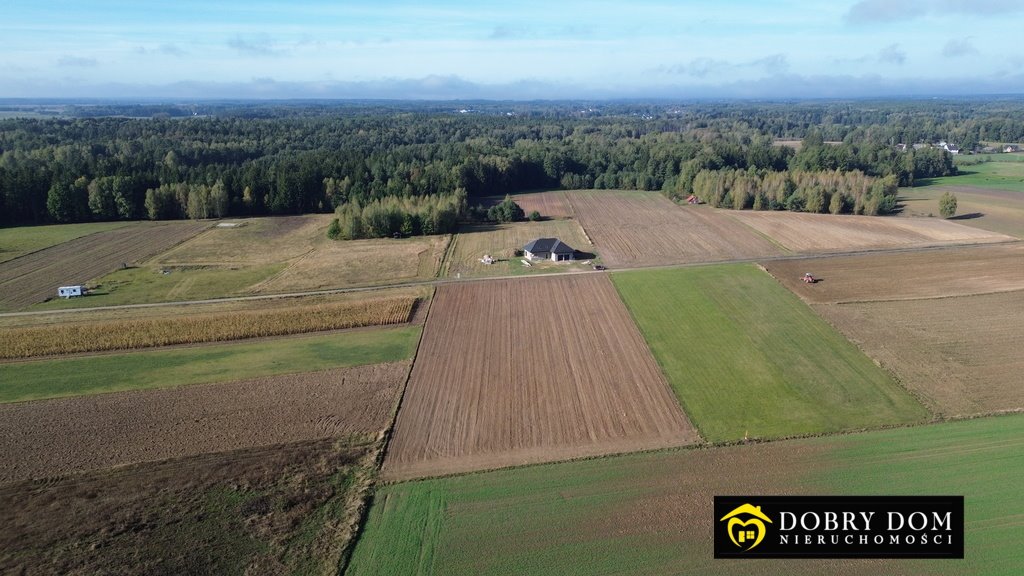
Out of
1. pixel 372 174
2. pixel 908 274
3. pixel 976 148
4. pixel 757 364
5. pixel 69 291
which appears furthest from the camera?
pixel 976 148

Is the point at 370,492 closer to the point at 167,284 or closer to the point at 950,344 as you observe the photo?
the point at 950,344

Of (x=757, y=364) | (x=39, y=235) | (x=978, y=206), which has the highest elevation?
(x=978, y=206)

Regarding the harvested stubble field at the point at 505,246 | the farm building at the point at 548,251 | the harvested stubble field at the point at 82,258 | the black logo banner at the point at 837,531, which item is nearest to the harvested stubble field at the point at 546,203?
the harvested stubble field at the point at 505,246

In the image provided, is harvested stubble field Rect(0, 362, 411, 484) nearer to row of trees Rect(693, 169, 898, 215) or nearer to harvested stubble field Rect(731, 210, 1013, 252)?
harvested stubble field Rect(731, 210, 1013, 252)

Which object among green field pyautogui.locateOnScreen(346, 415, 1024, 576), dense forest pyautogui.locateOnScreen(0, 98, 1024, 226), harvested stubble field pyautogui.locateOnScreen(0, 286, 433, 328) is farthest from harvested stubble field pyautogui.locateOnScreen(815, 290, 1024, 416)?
dense forest pyautogui.locateOnScreen(0, 98, 1024, 226)

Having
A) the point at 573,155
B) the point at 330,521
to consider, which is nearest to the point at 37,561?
the point at 330,521

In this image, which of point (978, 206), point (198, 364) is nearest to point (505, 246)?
point (198, 364)
